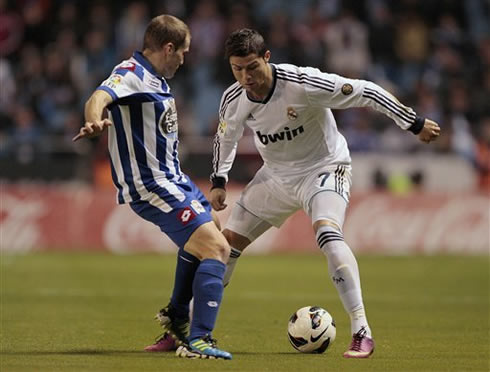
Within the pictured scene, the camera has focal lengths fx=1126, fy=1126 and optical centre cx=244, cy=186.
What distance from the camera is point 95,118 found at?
6.85 meters

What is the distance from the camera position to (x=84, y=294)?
41.4ft

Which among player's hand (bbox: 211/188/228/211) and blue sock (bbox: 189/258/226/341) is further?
player's hand (bbox: 211/188/228/211)

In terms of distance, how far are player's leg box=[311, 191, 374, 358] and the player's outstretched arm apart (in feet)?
6.08

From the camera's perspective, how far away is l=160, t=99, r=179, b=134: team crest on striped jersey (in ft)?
24.9

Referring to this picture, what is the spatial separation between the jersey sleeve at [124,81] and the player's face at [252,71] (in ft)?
2.57

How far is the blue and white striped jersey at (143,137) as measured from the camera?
7.50 metres

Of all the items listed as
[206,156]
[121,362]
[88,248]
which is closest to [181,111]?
[206,156]

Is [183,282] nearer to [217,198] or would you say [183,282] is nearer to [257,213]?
[217,198]

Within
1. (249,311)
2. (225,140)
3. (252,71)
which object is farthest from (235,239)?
(249,311)

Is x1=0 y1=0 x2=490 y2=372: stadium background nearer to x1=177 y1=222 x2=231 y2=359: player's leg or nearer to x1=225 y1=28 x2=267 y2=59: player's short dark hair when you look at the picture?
x1=177 y1=222 x2=231 y2=359: player's leg

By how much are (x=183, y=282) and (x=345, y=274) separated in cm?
116

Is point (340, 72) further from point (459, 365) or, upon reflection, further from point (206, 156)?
point (459, 365)

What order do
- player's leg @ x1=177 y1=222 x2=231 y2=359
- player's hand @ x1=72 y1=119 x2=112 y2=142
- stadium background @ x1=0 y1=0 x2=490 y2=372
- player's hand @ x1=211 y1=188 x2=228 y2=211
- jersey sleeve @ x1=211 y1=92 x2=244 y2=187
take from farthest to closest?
stadium background @ x1=0 y1=0 x2=490 y2=372
player's hand @ x1=211 y1=188 x2=228 y2=211
jersey sleeve @ x1=211 y1=92 x2=244 y2=187
player's leg @ x1=177 y1=222 x2=231 y2=359
player's hand @ x1=72 y1=119 x2=112 y2=142

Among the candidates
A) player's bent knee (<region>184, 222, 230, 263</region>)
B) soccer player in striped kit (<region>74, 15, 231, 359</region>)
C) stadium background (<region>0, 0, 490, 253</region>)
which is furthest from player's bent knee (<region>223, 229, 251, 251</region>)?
stadium background (<region>0, 0, 490, 253</region>)
